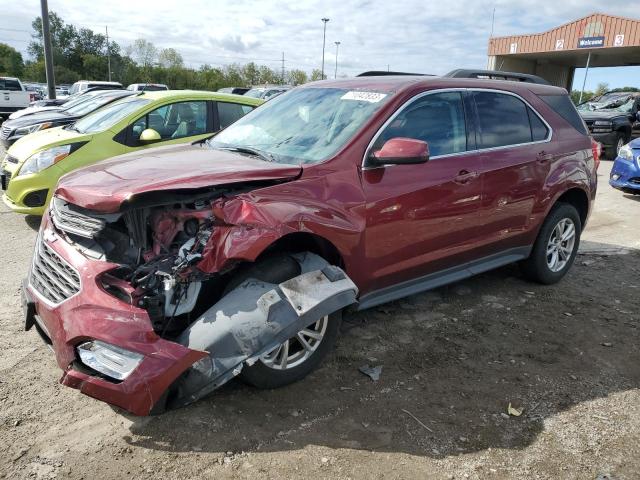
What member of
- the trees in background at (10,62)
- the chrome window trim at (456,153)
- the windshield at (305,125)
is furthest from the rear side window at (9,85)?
the trees in background at (10,62)

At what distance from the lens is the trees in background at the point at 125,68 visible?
Result: 204ft

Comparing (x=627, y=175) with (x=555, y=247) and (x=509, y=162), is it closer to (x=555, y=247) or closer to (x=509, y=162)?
(x=555, y=247)

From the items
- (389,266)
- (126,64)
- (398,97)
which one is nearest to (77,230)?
(389,266)

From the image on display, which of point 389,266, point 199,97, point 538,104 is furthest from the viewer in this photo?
point 199,97

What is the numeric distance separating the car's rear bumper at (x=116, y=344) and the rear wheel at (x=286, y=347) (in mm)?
471

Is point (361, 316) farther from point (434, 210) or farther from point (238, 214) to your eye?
point (238, 214)

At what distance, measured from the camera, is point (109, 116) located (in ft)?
22.5

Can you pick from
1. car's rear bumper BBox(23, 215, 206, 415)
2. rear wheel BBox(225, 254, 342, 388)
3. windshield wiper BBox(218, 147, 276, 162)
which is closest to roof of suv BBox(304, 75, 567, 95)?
windshield wiper BBox(218, 147, 276, 162)

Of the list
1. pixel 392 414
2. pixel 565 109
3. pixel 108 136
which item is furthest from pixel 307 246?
pixel 108 136

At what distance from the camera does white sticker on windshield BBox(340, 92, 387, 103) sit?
11.8 feet

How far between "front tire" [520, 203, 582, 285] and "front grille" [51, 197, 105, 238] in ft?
12.5

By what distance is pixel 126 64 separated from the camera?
7194 cm

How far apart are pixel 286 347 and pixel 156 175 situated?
1.22 metres

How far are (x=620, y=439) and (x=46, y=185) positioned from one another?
5.98 metres
